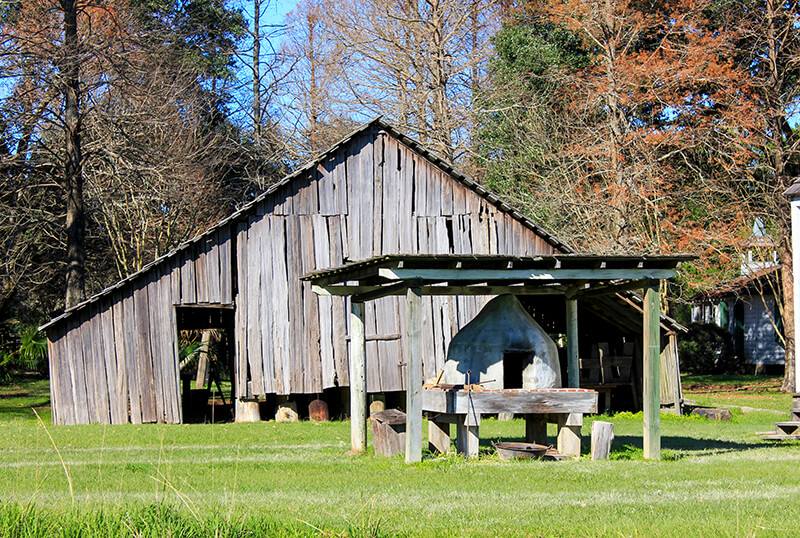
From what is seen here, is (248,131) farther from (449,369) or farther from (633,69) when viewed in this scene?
(449,369)

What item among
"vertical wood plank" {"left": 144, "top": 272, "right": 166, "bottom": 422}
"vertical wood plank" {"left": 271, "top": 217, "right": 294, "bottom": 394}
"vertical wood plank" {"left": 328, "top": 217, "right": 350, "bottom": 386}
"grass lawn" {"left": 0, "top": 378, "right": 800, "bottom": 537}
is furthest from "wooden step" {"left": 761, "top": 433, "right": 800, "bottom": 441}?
"vertical wood plank" {"left": 144, "top": 272, "right": 166, "bottom": 422}

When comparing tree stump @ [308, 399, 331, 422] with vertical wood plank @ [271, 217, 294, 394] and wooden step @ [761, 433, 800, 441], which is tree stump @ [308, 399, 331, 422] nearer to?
vertical wood plank @ [271, 217, 294, 394]

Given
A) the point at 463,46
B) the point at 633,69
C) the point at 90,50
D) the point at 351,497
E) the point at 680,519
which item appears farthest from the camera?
the point at 463,46

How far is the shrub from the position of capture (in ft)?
134

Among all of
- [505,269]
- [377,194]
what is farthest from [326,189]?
[505,269]

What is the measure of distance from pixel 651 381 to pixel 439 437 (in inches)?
127

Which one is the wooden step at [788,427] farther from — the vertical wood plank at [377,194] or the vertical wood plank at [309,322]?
the vertical wood plank at [309,322]

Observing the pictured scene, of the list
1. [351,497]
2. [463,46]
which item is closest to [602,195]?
[463,46]

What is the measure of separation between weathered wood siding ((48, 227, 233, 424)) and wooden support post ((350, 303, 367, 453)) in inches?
293

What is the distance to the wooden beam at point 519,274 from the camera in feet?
41.9

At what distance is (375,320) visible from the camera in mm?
22250

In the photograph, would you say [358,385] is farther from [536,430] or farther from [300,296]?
[300,296]

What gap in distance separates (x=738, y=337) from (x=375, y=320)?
24.5 metres

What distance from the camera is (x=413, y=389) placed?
42.0ft
